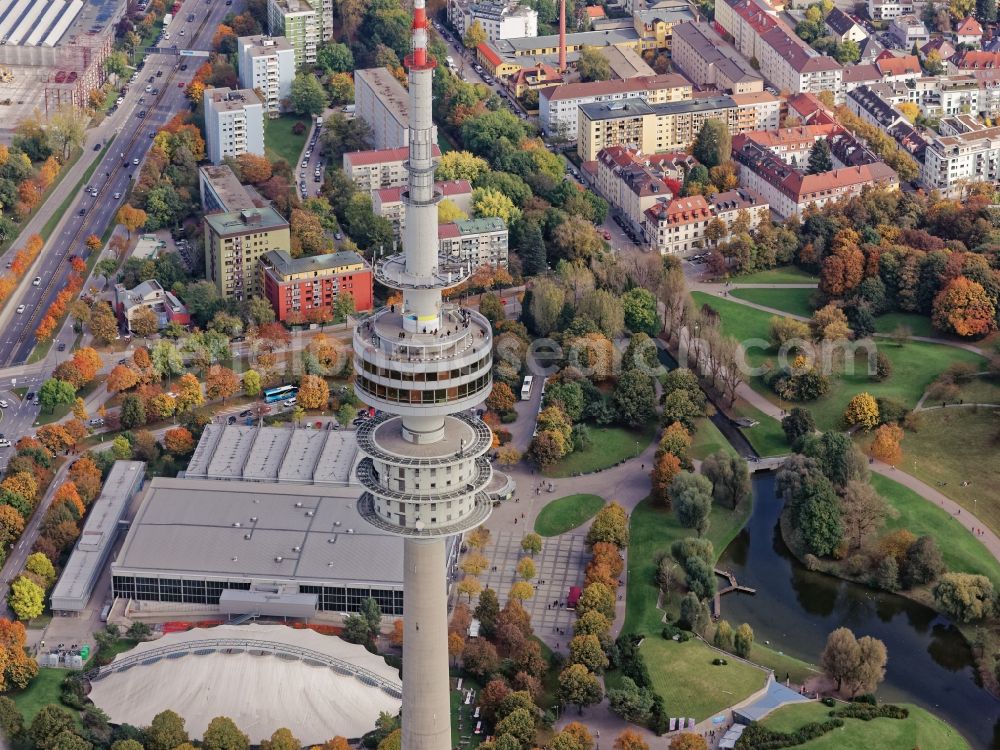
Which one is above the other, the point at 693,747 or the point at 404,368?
the point at 404,368

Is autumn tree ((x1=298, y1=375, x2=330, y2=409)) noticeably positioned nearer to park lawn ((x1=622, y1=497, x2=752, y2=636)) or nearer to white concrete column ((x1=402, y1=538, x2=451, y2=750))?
park lawn ((x1=622, y1=497, x2=752, y2=636))

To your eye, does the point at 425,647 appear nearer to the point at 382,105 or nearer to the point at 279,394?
the point at 279,394

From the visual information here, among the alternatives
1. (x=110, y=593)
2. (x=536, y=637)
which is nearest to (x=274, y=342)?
(x=110, y=593)

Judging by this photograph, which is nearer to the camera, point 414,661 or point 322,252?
point 414,661

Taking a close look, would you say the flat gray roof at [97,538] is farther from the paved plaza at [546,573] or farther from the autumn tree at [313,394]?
the paved plaza at [546,573]

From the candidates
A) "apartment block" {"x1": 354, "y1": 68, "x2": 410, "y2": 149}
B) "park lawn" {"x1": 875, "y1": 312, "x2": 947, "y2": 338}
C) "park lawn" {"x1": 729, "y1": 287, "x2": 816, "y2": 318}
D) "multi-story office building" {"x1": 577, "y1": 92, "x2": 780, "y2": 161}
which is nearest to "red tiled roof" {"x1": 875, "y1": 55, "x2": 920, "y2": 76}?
"multi-story office building" {"x1": 577, "y1": 92, "x2": 780, "y2": 161}

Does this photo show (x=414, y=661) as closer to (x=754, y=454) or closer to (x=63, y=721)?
(x=63, y=721)

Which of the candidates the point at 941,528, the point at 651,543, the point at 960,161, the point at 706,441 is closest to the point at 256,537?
the point at 651,543
